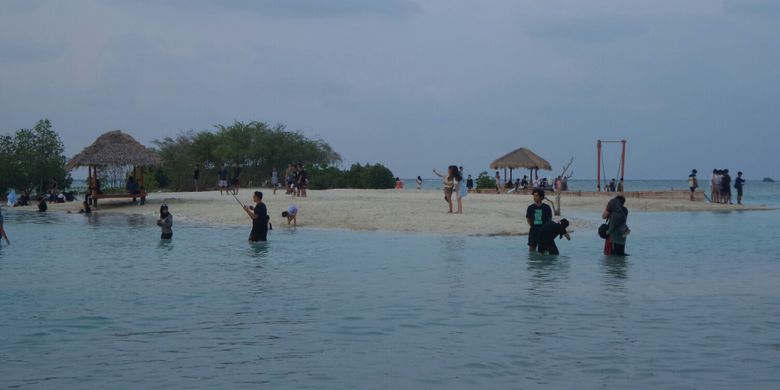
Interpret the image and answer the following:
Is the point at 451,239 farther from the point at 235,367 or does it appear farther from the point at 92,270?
the point at 235,367

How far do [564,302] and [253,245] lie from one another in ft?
33.0

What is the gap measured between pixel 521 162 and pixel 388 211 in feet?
73.2

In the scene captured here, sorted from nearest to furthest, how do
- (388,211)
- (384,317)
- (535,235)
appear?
(384,317) < (535,235) < (388,211)

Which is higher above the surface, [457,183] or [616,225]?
[457,183]

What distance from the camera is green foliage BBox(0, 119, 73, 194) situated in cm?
4556

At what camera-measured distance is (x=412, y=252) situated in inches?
746

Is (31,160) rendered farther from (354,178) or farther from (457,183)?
(457,183)

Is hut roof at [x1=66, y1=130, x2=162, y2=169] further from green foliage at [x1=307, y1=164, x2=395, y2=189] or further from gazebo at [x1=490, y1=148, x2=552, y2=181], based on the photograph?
gazebo at [x1=490, y1=148, x2=552, y2=181]

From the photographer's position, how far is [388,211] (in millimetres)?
28766

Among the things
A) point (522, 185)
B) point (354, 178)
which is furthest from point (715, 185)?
point (354, 178)

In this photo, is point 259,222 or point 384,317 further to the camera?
point 259,222

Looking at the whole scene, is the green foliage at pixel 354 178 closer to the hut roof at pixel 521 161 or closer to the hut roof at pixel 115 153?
the hut roof at pixel 521 161

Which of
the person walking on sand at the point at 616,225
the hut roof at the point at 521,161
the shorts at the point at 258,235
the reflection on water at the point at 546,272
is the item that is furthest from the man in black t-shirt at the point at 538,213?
the hut roof at the point at 521,161

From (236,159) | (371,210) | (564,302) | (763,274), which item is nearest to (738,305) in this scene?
(564,302)
